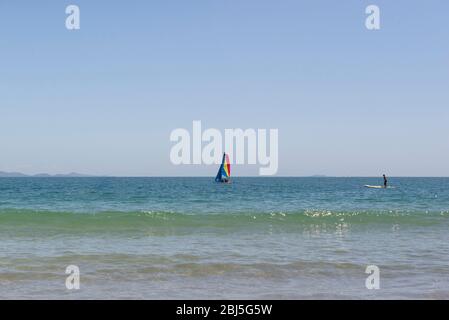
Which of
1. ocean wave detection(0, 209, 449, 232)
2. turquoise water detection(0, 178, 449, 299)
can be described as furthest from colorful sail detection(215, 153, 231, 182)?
turquoise water detection(0, 178, 449, 299)

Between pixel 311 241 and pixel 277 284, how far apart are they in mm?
7639

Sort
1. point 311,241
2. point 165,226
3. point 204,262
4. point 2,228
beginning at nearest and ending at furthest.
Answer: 1. point 204,262
2. point 311,241
3. point 2,228
4. point 165,226

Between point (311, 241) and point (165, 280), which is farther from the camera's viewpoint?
point (311, 241)

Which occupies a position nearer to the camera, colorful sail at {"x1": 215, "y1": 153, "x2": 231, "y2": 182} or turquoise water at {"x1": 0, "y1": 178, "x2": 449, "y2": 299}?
turquoise water at {"x1": 0, "y1": 178, "x2": 449, "y2": 299}

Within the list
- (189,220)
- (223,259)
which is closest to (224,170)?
(189,220)

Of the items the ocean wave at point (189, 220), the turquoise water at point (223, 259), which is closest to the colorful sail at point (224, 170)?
the ocean wave at point (189, 220)

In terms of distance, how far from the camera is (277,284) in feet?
36.6

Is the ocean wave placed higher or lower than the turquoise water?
lower

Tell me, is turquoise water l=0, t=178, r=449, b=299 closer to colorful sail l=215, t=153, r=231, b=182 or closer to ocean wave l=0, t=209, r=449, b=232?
ocean wave l=0, t=209, r=449, b=232

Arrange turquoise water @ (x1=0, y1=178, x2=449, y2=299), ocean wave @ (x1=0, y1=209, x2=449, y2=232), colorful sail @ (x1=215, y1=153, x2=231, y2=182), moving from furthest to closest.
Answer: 1. colorful sail @ (x1=215, y1=153, x2=231, y2=182)
2. ocean wave @ (x1=0, y1=209, x2=449, y2=232)
3. turquoise water @ (x1=0, y1=178, x2=449, y2=299)

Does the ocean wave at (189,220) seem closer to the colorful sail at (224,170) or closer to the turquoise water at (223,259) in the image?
the turquoise water at (223,259)
